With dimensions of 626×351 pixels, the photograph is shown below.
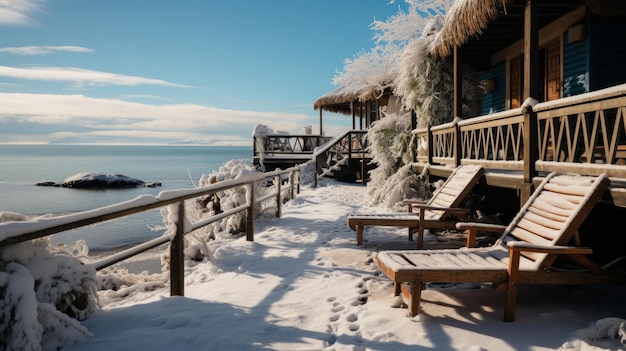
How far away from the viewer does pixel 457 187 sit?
22.2 feet

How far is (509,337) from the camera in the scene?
10.5ft

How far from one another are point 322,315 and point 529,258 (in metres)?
1.87

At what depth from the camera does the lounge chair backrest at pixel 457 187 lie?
6.40 meters

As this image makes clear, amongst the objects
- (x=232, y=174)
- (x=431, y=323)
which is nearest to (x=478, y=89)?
(x=232, y=174)

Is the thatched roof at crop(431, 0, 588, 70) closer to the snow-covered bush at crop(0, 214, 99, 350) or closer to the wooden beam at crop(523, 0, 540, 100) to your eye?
the wooden beam at crop(523, 0, 540, 100)

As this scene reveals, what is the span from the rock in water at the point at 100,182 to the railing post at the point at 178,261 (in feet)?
118

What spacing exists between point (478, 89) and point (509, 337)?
9.18 metres

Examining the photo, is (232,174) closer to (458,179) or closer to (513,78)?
(458,179)

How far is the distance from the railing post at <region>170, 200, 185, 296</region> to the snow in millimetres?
151

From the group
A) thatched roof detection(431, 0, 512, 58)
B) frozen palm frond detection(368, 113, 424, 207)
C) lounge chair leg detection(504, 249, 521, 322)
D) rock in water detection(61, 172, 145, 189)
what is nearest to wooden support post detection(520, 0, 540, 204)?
thatched roof detection(431, 0, 512, 58)

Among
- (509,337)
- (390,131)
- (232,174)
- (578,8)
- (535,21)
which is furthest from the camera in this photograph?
(390,131)

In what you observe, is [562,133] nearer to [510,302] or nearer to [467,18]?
[510,302]

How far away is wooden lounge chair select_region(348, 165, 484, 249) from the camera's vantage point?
6.09 metres

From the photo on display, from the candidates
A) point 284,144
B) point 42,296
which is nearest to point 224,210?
point 42,296
